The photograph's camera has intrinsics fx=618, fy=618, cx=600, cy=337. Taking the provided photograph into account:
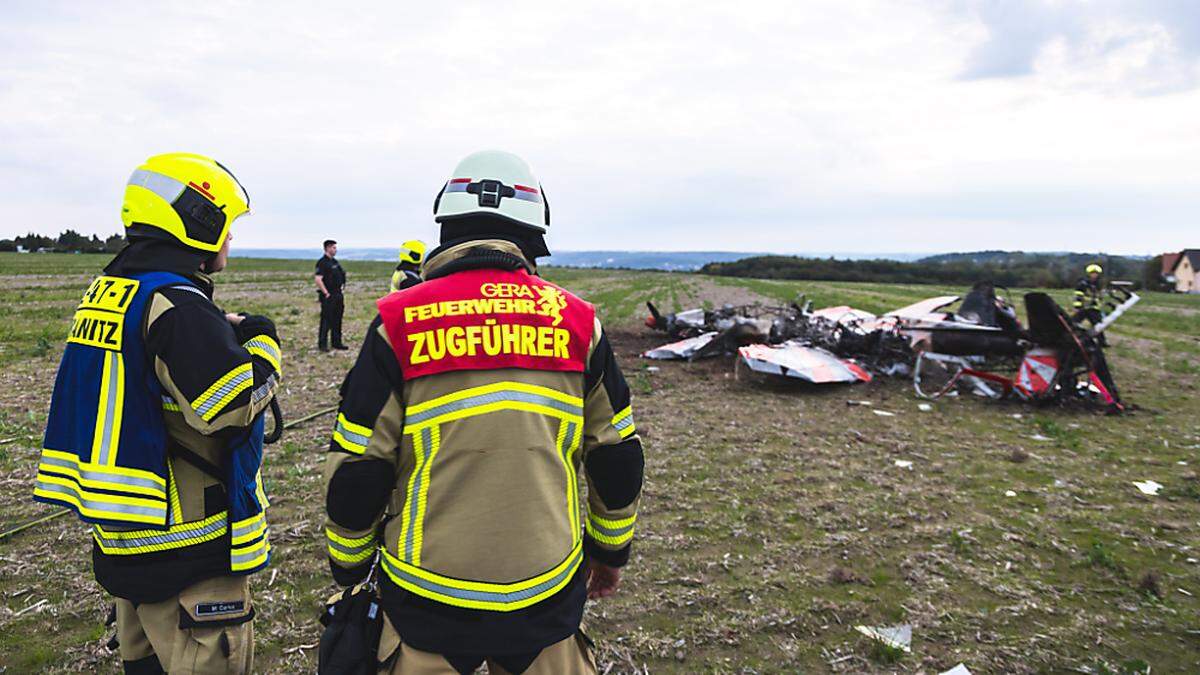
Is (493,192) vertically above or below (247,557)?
above

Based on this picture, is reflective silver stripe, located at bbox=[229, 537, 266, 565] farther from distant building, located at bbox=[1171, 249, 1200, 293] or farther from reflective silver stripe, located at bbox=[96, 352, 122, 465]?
distant building, located at bbox=[1171, 249, 1200, 293]

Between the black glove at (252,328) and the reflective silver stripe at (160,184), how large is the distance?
1.65 ft

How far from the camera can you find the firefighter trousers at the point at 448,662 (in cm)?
177

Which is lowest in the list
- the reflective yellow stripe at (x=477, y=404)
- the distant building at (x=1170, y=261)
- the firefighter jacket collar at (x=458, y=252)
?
the reflective yellow stripe at (x=477, y=404)

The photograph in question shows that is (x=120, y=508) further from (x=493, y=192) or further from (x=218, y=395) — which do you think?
(x=493, y=192)

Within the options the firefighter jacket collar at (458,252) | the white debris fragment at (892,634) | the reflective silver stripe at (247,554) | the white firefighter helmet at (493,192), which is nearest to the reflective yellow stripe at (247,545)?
the reflective silver stripe at (247,554)

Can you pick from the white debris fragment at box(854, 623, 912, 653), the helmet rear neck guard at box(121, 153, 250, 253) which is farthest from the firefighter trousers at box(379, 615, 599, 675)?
the white debris fragment at box(854, 623, 912, 653)

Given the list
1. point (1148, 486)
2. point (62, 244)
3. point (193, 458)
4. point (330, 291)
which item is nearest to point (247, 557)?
point (193, 458)

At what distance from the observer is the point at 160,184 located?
2.30 metres

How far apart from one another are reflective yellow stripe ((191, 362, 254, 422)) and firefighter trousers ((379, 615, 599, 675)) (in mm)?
916

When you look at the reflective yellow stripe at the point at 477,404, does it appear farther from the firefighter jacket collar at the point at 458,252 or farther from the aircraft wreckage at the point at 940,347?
the aircraft wreckage at the point at 940,347

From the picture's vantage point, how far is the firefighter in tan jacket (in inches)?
68.1

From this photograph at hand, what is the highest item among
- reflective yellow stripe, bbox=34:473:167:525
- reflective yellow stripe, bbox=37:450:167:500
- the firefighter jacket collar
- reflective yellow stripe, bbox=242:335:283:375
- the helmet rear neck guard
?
the helmet rear neck guard

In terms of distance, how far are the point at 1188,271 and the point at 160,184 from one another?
9434cm
